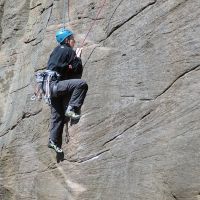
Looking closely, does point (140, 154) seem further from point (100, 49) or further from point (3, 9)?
point (3, 9)

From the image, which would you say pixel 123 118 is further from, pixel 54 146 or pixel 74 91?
pixel 54 146

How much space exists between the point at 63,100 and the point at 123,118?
1692 mm

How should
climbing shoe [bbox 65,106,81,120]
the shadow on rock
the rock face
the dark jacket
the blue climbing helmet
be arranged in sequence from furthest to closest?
1. the blue climbing helmet
2. the shadow on rock
3. the dark jacket
4. climbing shoe [bbox 65,106,81,120]
5. the rock face

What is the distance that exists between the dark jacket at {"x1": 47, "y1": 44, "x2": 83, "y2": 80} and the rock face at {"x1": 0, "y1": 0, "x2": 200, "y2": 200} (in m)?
0.29

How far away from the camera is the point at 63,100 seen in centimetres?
1167

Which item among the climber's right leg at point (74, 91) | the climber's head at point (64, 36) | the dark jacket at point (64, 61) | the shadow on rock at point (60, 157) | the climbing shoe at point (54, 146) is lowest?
the shadow on rock at point (60, 157)

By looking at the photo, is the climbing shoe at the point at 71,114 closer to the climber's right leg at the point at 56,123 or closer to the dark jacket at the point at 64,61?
the climber's right leg at the point at 56,123

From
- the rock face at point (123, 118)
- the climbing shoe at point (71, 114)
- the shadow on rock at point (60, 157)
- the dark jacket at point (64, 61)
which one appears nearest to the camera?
the rock face at point (123, 118)

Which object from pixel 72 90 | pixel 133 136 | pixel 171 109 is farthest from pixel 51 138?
pixel 171 109

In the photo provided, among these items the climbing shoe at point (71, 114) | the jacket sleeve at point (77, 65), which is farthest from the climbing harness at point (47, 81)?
the climbing shoe at point (71, 114)

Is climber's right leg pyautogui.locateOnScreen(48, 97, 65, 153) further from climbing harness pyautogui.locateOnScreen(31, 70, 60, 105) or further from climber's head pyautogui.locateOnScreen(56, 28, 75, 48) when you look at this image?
climber's head pyautogui.locateOnScreen(56, 28, 75, 48)

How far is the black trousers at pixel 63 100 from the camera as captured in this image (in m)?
11.2

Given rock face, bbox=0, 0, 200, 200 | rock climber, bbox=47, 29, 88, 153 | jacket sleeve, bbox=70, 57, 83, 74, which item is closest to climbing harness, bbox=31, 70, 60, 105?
rock climber, bbox=47, 29, 88, 153

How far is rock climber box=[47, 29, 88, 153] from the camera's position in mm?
11242
